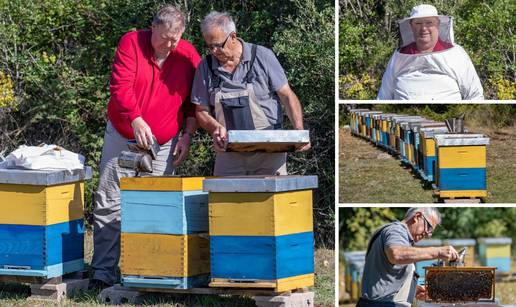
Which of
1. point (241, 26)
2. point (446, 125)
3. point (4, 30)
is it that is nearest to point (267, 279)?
point (446, 125)

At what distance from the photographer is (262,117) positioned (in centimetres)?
562

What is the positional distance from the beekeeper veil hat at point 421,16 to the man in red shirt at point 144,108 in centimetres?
139

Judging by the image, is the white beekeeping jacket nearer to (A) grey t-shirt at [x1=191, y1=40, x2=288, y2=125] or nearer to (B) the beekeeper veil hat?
(B) the beekeeper veil hat

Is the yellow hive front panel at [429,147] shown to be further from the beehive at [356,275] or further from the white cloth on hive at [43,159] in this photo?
the beehive at [356,275]

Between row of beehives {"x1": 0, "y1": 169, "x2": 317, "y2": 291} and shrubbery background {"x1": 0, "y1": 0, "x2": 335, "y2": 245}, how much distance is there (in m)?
2.75

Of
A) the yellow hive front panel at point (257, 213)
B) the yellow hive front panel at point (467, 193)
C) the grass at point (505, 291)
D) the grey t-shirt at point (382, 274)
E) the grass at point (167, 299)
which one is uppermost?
the yellow hive front panel at point (467, 193)

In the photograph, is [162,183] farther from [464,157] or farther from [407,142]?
[464,157]

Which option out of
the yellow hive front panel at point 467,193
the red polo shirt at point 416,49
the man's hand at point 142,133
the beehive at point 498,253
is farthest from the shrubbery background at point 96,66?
the yellow hive front panel at point 467,193

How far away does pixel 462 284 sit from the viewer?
489 centimetres

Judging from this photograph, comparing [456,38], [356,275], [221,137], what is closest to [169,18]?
[221,137]

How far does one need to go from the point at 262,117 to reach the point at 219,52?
1.58 feet

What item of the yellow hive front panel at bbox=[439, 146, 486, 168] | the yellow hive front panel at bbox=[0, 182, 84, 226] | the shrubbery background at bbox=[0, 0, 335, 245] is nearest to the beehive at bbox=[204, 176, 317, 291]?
the yellow hive front panel at bbox=[439, 146, 486, 168]

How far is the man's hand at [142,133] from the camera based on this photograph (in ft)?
18.5

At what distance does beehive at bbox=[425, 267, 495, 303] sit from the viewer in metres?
4.85
